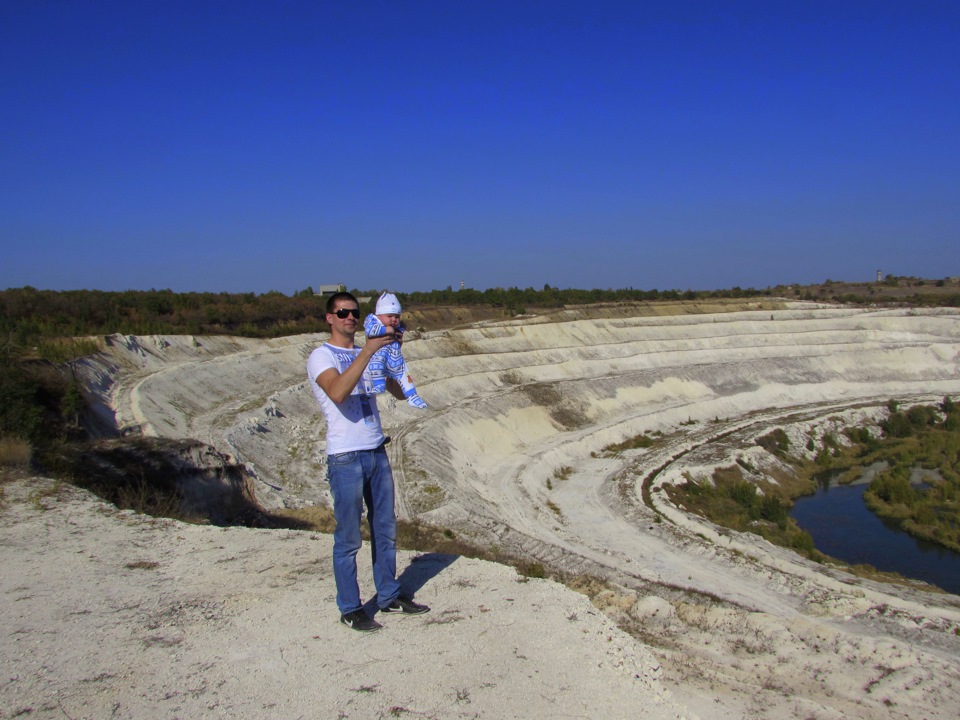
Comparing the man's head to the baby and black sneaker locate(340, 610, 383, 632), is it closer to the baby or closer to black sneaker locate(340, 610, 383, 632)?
the baby

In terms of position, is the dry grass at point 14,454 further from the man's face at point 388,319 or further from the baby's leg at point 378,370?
the man's face at point 388,319

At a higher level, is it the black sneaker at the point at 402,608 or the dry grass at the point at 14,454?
the dry grass at the point at 14,454

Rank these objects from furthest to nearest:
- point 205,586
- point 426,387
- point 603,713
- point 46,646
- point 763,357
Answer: point 763,357
point 426,387
point 205,586
point 46,646
point 603,713

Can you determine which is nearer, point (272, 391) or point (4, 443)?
point (4, 443)

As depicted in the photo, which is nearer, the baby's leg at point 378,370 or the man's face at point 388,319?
the man's face at point 388,319

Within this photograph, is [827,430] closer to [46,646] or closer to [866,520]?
[866,520]

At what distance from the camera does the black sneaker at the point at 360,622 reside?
5.95 m

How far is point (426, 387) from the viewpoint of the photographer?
34469mm

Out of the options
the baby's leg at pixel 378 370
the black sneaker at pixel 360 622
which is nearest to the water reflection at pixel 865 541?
the black sneaker at pixel 360 622

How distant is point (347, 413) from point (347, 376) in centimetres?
45

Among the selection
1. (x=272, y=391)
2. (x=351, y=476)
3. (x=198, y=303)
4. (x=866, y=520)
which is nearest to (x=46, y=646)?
(x=351, y=476)

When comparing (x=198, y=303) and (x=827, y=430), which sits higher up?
(x=198, y=303)

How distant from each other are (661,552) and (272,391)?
16.4m

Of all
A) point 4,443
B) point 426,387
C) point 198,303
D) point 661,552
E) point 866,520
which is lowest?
point 866,520
